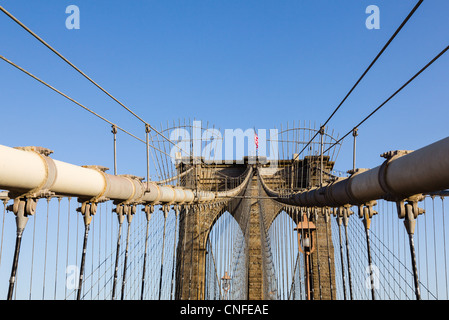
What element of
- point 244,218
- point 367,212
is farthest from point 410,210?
point 244,218

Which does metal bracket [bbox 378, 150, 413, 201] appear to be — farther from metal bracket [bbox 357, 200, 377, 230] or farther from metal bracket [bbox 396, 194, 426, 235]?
metal bracket [bbox 357, 200, 377, 230]

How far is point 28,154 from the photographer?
10.5ft

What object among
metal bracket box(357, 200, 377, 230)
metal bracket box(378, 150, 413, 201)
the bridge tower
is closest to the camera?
metal bracket box(378, 150, 413, 201)

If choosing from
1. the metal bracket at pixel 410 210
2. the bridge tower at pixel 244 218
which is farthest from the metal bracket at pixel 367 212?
the bridge tower at pixel 244 218

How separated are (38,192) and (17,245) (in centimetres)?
57

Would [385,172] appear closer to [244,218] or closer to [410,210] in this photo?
[410,210]

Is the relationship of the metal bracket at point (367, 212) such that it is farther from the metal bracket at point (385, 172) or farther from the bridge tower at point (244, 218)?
the bridge tower at point (244, 218)

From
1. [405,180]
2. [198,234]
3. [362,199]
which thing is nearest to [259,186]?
[198,234]

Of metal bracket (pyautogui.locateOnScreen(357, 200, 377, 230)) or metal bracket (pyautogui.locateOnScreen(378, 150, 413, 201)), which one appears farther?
metal bracket (pyautogui.locateOnScreen(357, 200, 377, 230))

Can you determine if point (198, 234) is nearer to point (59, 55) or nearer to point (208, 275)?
point (208, 275)

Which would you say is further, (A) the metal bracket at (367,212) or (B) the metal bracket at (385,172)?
(A) the metal bracket at (367,212)

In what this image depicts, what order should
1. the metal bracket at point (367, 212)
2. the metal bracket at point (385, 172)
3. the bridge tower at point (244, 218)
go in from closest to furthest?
the metal bracket at point (385, 172), the metal bracket at point (367, 212), the bridge tower at point (244, 218)

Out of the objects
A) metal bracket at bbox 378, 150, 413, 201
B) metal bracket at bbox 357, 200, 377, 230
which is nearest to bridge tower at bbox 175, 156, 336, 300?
metal bracket at bbox 357, 200, 377, 230

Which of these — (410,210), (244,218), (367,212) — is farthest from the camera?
(244,218)
